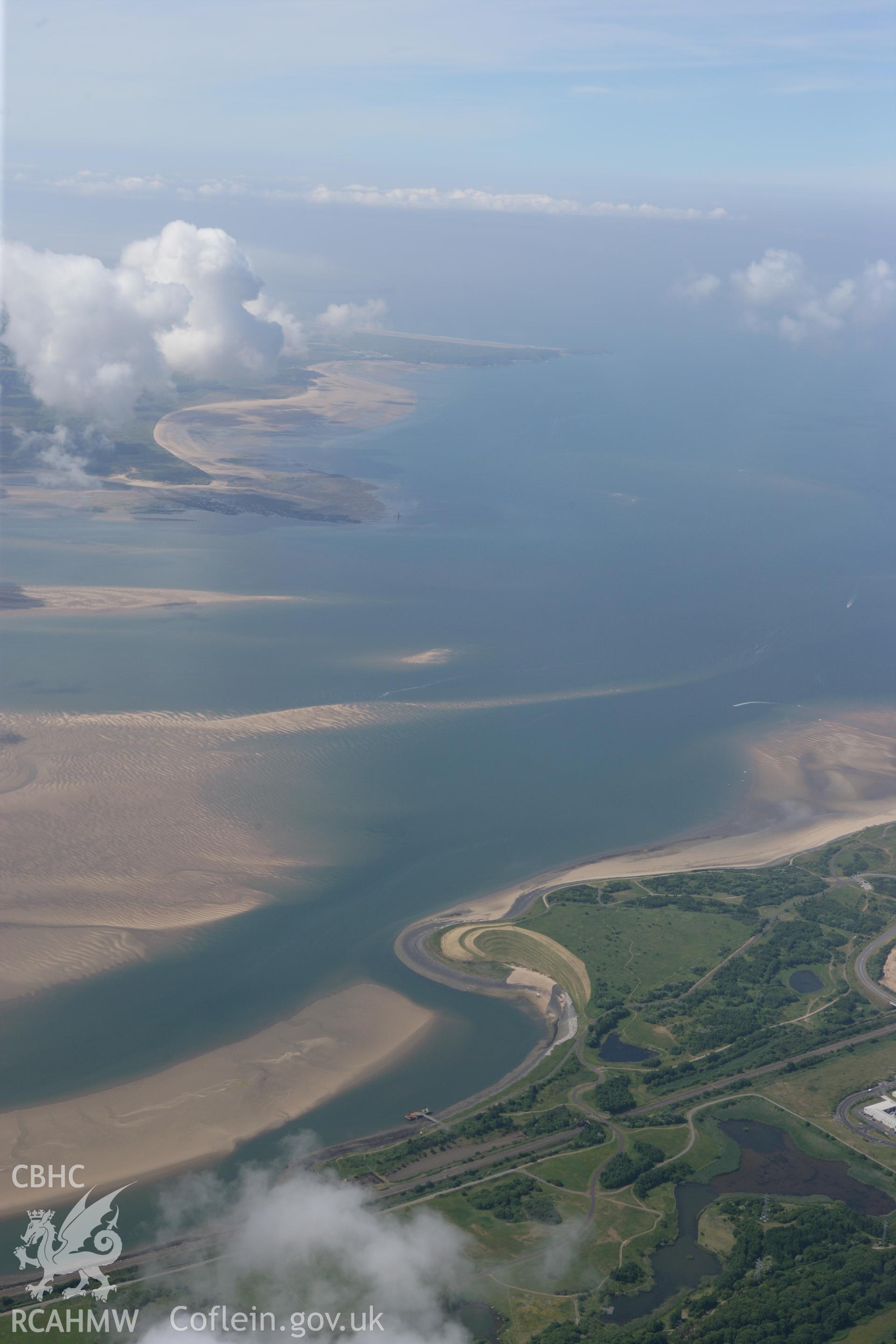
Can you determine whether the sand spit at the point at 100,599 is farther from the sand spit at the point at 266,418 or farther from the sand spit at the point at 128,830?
the sand spit at the point at 266,418

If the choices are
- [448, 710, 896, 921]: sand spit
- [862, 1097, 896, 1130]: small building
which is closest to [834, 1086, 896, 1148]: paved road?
[862, 1097, 896, 1130]: small building

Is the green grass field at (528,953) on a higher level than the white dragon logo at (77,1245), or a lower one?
higher

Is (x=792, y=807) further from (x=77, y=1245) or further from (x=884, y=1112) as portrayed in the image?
(x=77, y=1245)

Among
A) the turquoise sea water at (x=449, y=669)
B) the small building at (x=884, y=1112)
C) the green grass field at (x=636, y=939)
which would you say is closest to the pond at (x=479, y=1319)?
the turquoise sea water at (x=449, y=669)

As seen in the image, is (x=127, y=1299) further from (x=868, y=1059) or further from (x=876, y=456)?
(x=876, y=456)

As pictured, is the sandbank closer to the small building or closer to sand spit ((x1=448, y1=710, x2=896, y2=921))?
the small building

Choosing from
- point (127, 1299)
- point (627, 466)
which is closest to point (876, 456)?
point (627, 466)
